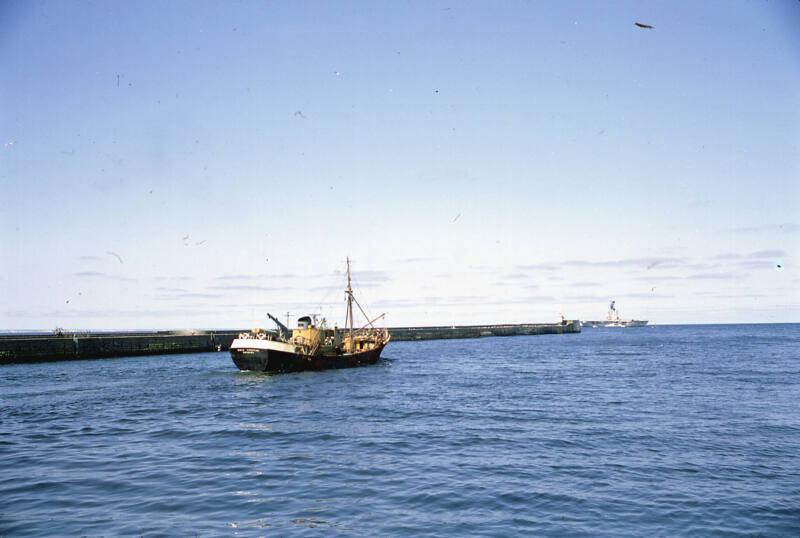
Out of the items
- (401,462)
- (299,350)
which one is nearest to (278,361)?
(299,350)

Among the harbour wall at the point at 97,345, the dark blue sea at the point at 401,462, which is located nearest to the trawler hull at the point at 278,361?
the dark blue sea at the point at 401,462

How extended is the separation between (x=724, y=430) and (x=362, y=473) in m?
17.6

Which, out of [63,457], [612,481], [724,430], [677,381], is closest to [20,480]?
[63,457]

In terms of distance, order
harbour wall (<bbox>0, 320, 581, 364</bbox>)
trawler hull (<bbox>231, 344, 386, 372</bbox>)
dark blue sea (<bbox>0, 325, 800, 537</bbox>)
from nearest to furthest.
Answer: dark blue sea (<bbox>0, 325, 800, 537</bbox>)
trawler hull (<bbox>231, 344, 386, 372</bbox>)
harbour wall (<bbox>0, 320, 581, 364</bbox>)

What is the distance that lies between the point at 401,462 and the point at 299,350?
35.6m

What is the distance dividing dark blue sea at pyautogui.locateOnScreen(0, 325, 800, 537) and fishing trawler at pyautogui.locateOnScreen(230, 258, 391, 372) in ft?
35.3

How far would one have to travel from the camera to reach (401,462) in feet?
64.8

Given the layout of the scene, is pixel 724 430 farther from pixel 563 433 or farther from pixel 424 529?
pixel 424 529

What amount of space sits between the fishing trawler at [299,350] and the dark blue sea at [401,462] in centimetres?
1077

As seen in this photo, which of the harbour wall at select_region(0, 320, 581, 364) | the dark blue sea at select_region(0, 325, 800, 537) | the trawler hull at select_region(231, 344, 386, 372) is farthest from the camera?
the harbour wall at select_region(0, 320, 581, 364)

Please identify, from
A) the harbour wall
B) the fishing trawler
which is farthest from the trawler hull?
the harbour wall

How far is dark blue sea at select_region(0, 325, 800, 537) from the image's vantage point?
46.2 feet

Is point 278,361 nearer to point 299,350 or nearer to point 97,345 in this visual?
point 299,350

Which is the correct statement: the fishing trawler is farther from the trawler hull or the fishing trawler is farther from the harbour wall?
the harbour wall
